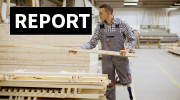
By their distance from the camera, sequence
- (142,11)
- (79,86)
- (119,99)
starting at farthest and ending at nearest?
(142,11) → (119,99) → (79,86)

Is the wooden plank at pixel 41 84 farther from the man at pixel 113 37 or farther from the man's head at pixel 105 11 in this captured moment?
the man's head at pixel 105 11

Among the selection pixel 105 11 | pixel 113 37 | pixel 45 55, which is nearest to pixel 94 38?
pixel 113 37

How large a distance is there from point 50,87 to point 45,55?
2758 mm

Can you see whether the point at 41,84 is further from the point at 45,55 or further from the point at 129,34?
the point at 45,55

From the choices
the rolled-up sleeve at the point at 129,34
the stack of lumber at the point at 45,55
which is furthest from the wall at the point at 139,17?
the rolled-up sleeve at the point at 129,34

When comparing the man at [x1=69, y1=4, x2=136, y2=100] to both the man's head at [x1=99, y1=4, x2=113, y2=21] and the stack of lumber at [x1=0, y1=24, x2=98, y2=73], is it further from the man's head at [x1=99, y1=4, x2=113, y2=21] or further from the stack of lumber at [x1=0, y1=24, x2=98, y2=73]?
the stack of lumber at [x1=0, y1=24, x2=98, y2=73]

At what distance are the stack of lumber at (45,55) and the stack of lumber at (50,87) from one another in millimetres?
2402

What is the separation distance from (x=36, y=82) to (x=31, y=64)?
2.83 metres

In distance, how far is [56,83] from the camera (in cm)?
223

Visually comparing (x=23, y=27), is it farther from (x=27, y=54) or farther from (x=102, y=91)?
(x=102, y=91)

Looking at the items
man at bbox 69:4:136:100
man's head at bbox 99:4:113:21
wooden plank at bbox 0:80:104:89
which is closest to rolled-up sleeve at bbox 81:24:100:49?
man at bbox 69:4:136:100

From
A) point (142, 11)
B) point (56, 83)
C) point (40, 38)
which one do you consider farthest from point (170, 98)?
point (142, 11)

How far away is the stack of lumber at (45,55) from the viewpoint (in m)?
4.80

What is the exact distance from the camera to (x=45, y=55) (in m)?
4.90
